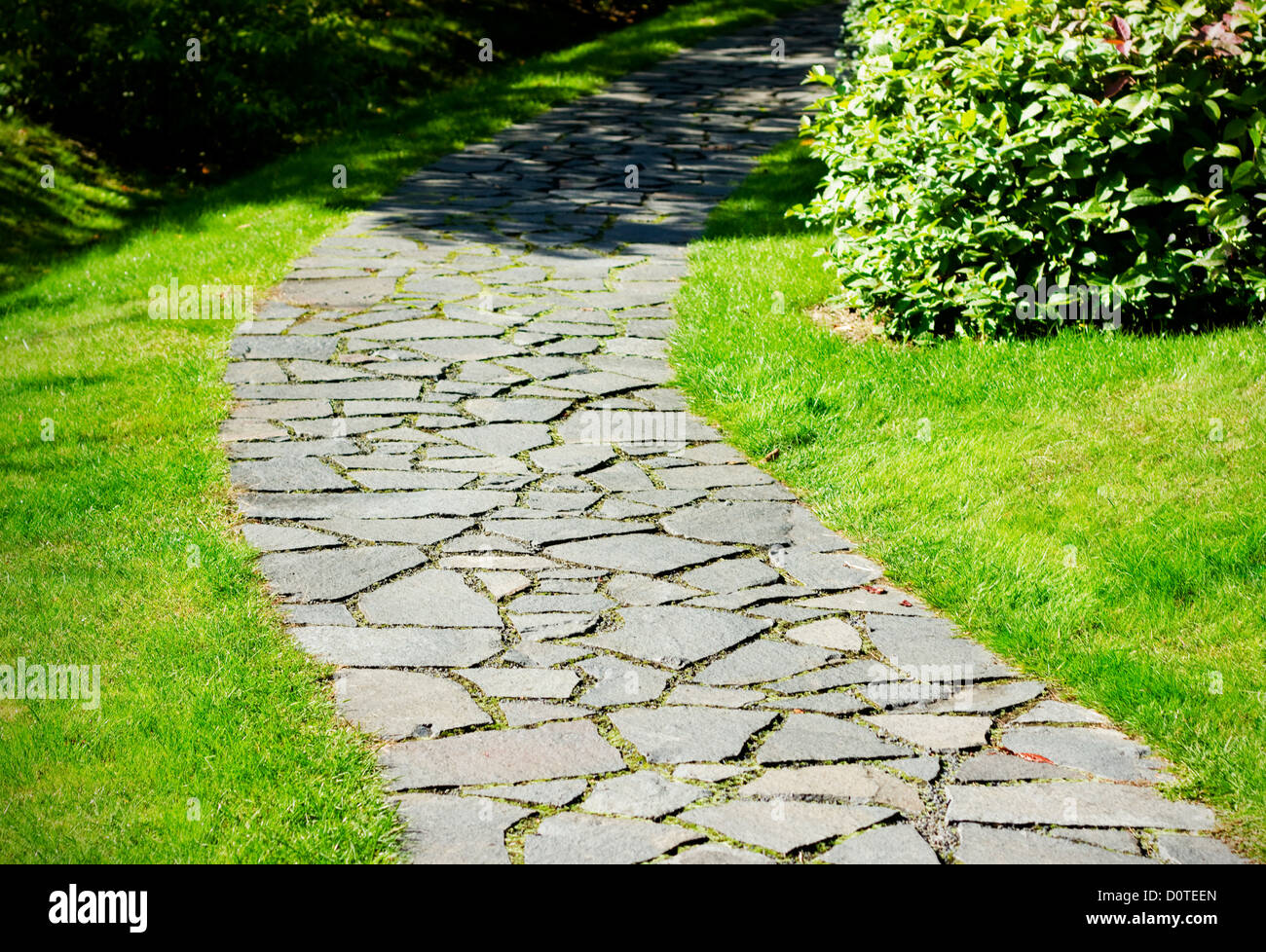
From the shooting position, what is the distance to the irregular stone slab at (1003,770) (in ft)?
11.5

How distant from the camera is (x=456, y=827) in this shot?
3.24 m

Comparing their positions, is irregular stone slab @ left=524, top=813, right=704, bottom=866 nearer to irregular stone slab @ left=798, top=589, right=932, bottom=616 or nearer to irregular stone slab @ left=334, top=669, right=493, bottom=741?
irregular stone slab @ left=334, top=669, right=493, bottom=741

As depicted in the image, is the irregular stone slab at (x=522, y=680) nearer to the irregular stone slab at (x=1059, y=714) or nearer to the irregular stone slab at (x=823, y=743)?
the irregular stone slab at (x=823, y=743)

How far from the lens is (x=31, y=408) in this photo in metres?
6.32

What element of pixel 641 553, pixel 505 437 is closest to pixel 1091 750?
pixel 641 553

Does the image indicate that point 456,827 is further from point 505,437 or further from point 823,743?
point 505,437

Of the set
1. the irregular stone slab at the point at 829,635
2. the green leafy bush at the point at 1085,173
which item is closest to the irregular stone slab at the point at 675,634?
the irregular stone slab at the point at 829,635

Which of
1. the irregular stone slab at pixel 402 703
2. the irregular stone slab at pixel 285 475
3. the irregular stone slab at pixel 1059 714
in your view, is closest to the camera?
the irregular stone slab at pixel 402 703

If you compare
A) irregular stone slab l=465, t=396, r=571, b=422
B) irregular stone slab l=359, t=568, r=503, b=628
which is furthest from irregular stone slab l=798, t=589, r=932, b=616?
irregular stone slab l=465, t=396, r=571, b=422

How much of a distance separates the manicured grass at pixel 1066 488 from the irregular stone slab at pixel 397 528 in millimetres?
1566

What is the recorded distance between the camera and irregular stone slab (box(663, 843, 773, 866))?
10.2 ft

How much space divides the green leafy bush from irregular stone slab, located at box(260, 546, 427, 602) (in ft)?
11.1

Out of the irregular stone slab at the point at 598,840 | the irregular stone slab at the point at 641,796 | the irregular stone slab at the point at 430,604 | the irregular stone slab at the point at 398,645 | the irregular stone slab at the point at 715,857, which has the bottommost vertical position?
the irregular stone slab at the point at 715,857
